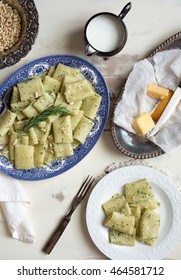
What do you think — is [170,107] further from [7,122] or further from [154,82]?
[7,122]

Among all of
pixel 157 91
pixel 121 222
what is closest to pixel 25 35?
pixel 157 91

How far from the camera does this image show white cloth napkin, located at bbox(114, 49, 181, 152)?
5.06 ft

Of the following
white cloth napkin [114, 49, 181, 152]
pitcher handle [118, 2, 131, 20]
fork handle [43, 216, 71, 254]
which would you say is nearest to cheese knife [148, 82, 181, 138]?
white cloth napkin [114, 49, 181, 152]

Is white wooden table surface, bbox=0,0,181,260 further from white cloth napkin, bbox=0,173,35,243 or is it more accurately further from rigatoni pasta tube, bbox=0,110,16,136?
rigatoni pasta tube, bbox=0,110,16,136

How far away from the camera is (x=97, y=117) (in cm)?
158

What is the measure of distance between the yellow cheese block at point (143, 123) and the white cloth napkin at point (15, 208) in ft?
1.42

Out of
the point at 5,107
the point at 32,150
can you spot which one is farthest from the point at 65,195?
the point at 5,107

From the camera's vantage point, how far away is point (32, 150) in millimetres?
1560

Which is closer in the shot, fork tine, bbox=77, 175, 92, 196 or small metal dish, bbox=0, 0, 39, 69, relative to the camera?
small metal dish, bbox=0, 0, 39, 69

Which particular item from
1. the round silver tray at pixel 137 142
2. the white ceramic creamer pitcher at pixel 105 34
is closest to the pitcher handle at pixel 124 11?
the white ceramic creamer pitcher at pixel 105 34

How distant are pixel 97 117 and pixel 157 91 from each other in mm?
209

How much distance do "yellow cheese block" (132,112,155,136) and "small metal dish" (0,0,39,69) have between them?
0.40 metres

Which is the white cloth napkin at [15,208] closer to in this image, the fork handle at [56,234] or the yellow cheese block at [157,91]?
the fork handle at [56,234]
